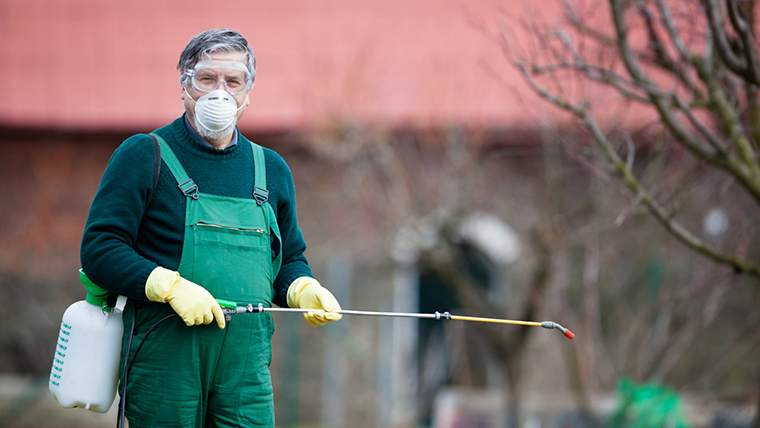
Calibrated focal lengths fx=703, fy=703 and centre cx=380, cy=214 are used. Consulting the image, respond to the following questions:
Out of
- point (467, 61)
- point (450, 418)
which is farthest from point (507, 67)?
point (450, 418)

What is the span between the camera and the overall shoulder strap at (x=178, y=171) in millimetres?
1988

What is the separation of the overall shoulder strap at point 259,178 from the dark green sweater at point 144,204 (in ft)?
0.05

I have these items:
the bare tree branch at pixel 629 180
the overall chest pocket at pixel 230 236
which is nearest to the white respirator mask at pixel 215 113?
the overall chest pocket at pixel 230 236

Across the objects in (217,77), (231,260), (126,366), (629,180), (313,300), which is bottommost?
(126,366)

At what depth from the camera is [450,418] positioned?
6922mm

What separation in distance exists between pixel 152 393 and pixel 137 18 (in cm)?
697

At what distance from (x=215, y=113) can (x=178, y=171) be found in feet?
0.64

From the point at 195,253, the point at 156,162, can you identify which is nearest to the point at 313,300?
the point at 195,253

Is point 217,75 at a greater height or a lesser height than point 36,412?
greater

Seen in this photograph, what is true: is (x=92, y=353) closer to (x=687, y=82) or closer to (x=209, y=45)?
(x=209, y=45)

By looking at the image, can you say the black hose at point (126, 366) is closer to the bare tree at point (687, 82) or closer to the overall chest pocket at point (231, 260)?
the overall chest pocket at point (231, 260)

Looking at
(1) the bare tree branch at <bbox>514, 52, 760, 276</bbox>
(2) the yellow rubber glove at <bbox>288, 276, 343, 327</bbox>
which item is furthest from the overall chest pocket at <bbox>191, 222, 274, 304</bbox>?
(1) the bare tree branch at <bbox>514, 52, 760, 276</bbox>

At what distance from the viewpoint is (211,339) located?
2014 mm

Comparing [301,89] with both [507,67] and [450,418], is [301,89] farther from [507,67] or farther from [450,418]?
[450,418]
